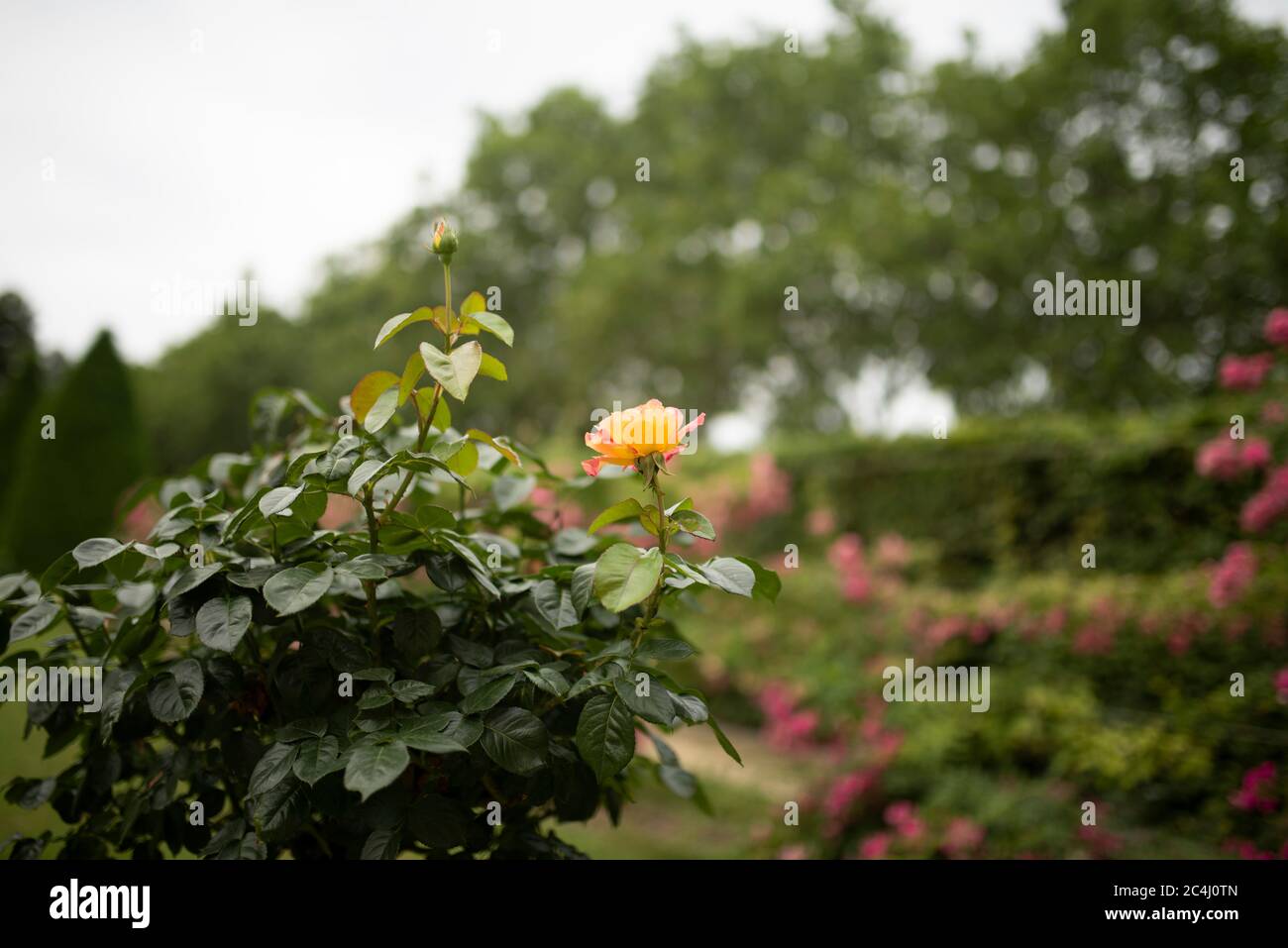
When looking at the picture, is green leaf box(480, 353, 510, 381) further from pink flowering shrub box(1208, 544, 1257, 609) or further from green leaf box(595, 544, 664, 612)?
pink flowering shrub box(1208, 544, 1257, 609)

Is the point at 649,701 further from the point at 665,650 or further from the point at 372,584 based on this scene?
the point at 372,584

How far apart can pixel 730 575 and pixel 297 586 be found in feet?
1.96

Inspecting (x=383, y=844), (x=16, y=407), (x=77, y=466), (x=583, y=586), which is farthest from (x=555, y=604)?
(x=16, y=407)

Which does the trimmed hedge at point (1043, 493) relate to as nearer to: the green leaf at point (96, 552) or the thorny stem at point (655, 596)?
the thorny stem at point (655, 596)

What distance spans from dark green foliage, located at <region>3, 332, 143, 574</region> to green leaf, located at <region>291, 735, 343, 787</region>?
11.3m

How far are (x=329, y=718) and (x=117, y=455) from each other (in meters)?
11.9

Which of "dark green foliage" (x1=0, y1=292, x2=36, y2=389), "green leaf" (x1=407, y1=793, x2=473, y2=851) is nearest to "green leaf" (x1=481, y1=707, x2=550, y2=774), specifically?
"green leaf" (x1=407, y1=793, x2=473, y2=851)

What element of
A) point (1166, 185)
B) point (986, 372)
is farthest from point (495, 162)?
point (1166, 185)

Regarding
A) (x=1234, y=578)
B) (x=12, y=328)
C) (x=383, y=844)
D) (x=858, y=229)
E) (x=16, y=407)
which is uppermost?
(x=12, y=328)

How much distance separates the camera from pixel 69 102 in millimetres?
6082

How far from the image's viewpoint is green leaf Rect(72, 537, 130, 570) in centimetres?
118

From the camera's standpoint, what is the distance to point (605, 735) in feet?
3.59
